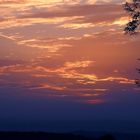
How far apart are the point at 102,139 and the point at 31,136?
98.3 ft

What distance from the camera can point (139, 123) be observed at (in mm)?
175500

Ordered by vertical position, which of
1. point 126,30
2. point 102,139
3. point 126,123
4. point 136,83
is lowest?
point 102,139

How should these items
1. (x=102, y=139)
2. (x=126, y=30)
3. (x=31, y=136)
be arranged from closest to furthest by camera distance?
(x=102, y=139) < (x=126, y=30) < (x=31, y=136)

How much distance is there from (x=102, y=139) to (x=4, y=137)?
28.6m

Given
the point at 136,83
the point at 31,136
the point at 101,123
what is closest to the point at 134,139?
the point at 31,136

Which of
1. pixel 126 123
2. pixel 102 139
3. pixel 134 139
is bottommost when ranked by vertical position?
pixel 102 139

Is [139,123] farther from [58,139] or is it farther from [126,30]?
[126,30]

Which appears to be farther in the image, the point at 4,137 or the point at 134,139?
the point at 134,139

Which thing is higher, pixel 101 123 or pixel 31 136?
pixel 101 123

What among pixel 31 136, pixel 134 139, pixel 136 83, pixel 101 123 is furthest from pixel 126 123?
pixel 136 83

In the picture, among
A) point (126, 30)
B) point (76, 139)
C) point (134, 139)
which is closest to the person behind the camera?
point (126, 30)

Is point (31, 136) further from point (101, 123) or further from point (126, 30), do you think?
point (101, 123)

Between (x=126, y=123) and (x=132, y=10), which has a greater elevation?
(x=126, y=123)

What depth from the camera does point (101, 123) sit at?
170m
